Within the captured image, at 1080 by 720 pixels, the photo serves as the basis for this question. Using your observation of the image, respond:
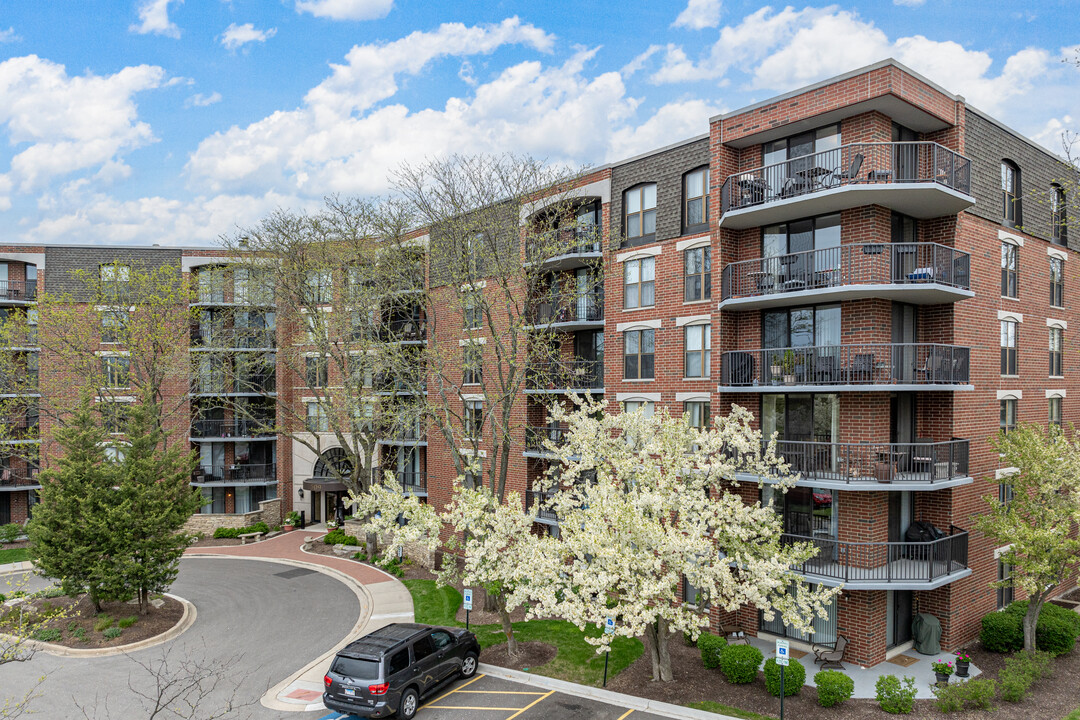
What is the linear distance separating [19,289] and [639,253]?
118ft

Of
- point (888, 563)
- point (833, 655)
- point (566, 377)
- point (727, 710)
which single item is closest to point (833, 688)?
point (727, 710)

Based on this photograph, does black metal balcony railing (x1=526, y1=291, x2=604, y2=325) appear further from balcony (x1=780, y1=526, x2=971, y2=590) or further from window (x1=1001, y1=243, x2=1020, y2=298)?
window (x1=1001, y1=243, x2=1020, y2=298)

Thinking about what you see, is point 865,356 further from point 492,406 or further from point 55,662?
point 55,662

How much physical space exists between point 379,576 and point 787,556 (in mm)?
18844

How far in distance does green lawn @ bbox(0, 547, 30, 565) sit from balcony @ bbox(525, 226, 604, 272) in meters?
28.2

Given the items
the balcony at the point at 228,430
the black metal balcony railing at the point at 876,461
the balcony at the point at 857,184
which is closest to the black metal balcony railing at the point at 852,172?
the balcony at the point at 857,184

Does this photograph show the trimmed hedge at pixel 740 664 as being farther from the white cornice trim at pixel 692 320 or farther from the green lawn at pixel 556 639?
the white cornice trim at pixel 692 320

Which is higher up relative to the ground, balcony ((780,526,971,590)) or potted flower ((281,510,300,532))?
balcony ((780,526,971,590))

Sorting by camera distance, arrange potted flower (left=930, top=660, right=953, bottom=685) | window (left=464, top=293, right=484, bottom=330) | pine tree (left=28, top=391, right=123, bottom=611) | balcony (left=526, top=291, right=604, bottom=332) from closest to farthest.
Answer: potted flower (left=930, top=660, right=953, bottom=685) → pine tree (left=28, top=391, right=123, bottom=611) → window (left=464, top=293, right=484, bottom=330) → balcony (left=526, top=291, right=604, bottom=332)

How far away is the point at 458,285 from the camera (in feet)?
75.8

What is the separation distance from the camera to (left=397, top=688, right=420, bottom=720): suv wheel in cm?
1478

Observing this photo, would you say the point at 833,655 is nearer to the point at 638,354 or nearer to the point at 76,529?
the point at 638,354

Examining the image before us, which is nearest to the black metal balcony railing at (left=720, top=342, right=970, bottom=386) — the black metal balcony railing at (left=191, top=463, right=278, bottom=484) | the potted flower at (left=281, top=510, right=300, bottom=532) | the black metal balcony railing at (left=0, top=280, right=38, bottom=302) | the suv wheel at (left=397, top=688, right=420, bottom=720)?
the suv wheel at (left=397, top=688, right=420, bottom=720)

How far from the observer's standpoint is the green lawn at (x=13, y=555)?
31.4 metres
